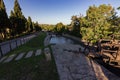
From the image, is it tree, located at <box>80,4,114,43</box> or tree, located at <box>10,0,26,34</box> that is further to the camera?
tree, located at <box>10,0,26,34</box>

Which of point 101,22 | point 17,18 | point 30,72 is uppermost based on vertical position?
point 17,18

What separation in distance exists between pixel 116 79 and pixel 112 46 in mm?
5379

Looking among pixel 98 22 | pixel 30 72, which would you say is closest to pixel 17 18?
pixel 98 22

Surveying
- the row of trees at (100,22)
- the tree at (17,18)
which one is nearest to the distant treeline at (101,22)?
the row of trees at (100,22)

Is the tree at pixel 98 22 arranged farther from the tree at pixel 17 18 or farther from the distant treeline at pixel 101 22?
the tree at pixel 17 18

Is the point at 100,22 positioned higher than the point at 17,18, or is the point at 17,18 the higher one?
the point at 17,18

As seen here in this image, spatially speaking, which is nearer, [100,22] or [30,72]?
[30,72]

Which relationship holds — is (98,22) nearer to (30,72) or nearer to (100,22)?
(100,22)

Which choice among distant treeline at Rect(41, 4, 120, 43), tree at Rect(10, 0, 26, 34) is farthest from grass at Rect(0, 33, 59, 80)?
tree at Rect(10, 0, 26, 34)

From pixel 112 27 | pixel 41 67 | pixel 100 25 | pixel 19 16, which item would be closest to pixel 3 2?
pixel 19 16

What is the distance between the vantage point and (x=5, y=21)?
34.0 m

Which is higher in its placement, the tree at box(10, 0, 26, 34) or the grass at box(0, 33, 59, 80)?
the tree at box(10, 0, 26, 34)

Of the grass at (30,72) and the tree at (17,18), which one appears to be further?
the tree at (17,18)

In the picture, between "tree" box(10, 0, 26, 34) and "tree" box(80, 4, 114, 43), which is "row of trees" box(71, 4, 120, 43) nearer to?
"tree" box(80, 4, 114, 43)
